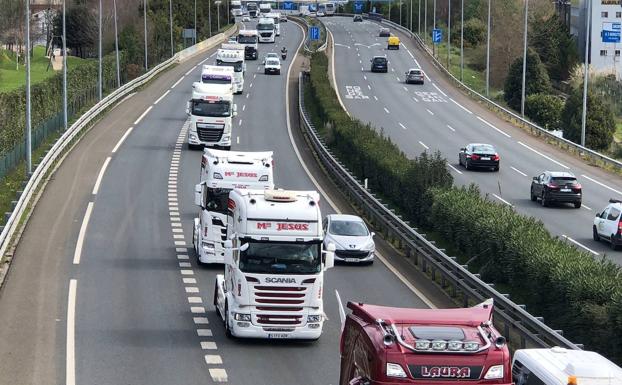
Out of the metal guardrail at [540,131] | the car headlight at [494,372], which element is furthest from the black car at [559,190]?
the car headlight at [494,372]

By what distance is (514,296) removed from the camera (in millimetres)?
29141

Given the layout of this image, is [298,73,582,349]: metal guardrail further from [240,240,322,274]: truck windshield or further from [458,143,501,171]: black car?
[458,143,501,171]: black car

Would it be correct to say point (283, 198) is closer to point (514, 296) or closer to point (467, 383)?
point (514, 296)

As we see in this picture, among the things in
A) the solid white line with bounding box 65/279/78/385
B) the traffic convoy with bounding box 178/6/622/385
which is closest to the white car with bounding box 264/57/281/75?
the traffic convoy with bounding box 178/6/622/385

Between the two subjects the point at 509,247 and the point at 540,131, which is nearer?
the point at 509,247

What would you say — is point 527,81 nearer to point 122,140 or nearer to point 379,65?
point 379,65

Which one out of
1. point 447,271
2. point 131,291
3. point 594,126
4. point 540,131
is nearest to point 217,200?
point 131,291

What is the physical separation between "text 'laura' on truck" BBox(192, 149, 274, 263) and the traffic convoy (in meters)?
0.03

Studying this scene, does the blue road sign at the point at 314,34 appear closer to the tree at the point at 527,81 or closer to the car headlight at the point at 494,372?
the tree at the point at 527,81

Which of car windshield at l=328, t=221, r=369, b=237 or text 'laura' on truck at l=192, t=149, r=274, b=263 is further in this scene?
car windshield at l=328, t=221, r=369, b=237

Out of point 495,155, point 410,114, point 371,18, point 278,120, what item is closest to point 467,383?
point 495,155

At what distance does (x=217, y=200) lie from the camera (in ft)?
112

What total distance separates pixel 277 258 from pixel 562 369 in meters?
10.9

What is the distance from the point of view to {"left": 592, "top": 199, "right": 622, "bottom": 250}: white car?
142ft
